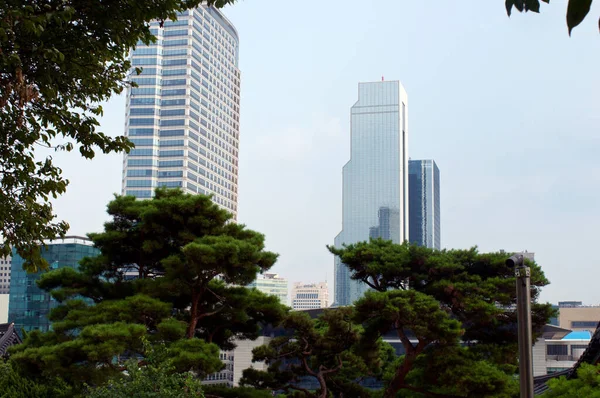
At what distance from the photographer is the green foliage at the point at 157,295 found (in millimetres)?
14625

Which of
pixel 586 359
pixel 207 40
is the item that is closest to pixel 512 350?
pixel 586 359

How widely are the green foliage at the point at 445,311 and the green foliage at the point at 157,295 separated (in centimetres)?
280

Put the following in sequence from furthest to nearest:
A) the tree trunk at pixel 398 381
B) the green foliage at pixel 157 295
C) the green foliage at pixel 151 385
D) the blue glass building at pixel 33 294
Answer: the blue glass building at pixel 33 294 < the tree trunk at pixel 398 381 < the green foliage at pixel 157 295 < the green foliage at pixel 151 385

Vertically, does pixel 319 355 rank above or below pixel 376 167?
below

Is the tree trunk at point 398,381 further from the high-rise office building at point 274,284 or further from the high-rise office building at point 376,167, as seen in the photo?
the high-rise office building at point 274,284

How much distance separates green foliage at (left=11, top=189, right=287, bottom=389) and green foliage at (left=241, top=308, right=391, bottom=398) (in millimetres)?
921

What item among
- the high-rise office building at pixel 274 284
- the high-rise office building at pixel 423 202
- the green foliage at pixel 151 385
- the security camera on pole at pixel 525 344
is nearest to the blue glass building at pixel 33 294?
the green foliage at pixel 151 385

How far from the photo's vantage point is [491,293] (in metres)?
16.2

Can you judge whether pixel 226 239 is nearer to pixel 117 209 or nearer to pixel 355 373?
pixel 117 209

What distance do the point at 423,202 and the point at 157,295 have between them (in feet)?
512

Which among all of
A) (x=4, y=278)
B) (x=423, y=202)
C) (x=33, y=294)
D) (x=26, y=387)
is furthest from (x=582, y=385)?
(x=423, y=202)

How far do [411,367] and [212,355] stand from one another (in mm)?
5310

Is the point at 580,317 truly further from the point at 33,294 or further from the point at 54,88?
the point at 54,88

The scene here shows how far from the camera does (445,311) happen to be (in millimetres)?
15922
